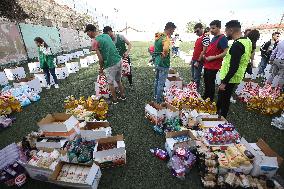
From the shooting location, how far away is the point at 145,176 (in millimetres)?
3361

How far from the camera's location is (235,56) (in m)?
3.64

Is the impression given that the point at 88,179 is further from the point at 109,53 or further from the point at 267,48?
the point at 267,48

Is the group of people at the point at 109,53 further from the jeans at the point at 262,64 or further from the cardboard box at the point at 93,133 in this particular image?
the jeans at the point at 262,64

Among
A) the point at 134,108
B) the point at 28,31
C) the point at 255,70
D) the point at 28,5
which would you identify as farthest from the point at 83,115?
the point at 28,5

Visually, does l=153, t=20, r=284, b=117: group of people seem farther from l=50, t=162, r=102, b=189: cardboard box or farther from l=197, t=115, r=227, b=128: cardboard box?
l=50, t=162, r=102, b=189: cardboard box

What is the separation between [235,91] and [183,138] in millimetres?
3481

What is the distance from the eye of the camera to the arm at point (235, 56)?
142 inches

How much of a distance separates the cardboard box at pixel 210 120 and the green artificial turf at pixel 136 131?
726 mm

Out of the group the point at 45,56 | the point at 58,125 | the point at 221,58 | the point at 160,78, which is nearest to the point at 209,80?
the point at 221,58

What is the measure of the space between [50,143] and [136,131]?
176 cm

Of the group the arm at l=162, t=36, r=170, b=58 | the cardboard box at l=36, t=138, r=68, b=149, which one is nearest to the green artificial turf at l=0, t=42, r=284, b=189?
the cardboard box at l=36, t=138, r=68, b=149

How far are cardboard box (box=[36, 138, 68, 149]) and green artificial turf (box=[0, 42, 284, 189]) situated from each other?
23.2 inches

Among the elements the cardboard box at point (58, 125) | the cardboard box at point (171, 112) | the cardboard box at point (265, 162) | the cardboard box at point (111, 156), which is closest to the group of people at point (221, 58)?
the cardboard box at point (171, 112)

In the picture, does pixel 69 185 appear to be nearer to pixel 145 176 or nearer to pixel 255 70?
pixel 145 176
